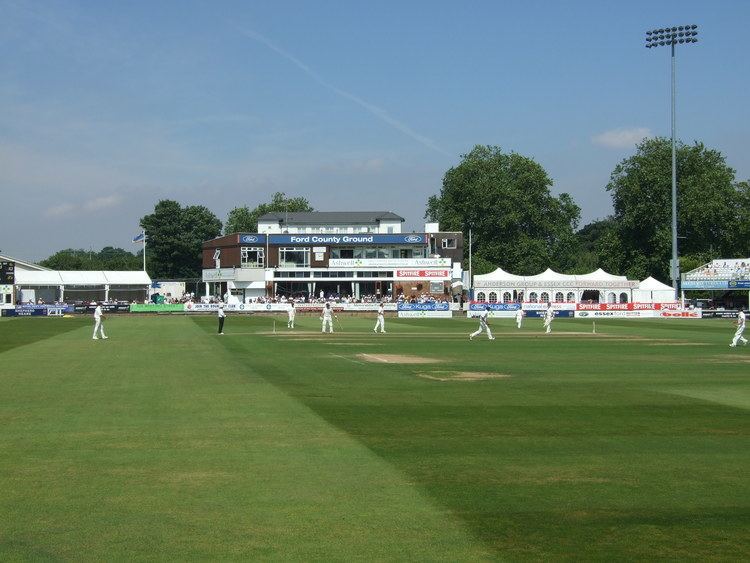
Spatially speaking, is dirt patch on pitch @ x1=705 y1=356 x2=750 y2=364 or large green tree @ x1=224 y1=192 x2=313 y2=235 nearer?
dirt patch on pitch @ x1=705 y1=356 x2=750 y2=364

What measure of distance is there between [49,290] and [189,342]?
64.7 m

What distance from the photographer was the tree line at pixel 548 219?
97125mm

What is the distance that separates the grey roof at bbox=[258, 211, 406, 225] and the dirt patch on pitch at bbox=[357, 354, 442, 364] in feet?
258

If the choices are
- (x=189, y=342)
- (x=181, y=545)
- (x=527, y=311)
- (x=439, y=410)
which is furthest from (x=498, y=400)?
(x=527, y=311)

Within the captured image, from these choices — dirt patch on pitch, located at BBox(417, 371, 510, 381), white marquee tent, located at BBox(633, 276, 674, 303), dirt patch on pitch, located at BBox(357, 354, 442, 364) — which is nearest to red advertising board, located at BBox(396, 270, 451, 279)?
white marquee tent, located at BBox(633, 276, 674, 303)

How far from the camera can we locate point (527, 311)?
248 feet

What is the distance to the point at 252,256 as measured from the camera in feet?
321

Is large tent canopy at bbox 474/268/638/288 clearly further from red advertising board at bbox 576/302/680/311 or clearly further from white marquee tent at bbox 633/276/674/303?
red advertising board at bbox 576/302/680/311

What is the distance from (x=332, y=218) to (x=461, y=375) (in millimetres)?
87177

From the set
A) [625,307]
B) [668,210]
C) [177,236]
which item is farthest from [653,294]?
[177,236]

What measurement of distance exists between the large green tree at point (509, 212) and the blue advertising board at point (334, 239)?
15.7 meters


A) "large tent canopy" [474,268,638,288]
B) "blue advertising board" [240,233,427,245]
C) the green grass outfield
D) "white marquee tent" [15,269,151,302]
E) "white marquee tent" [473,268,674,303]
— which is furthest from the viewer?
"blue advertising board" [240,233,427,245]

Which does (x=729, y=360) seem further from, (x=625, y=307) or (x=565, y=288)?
(x=565, y=288)

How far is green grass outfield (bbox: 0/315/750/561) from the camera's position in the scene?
7617 mm
